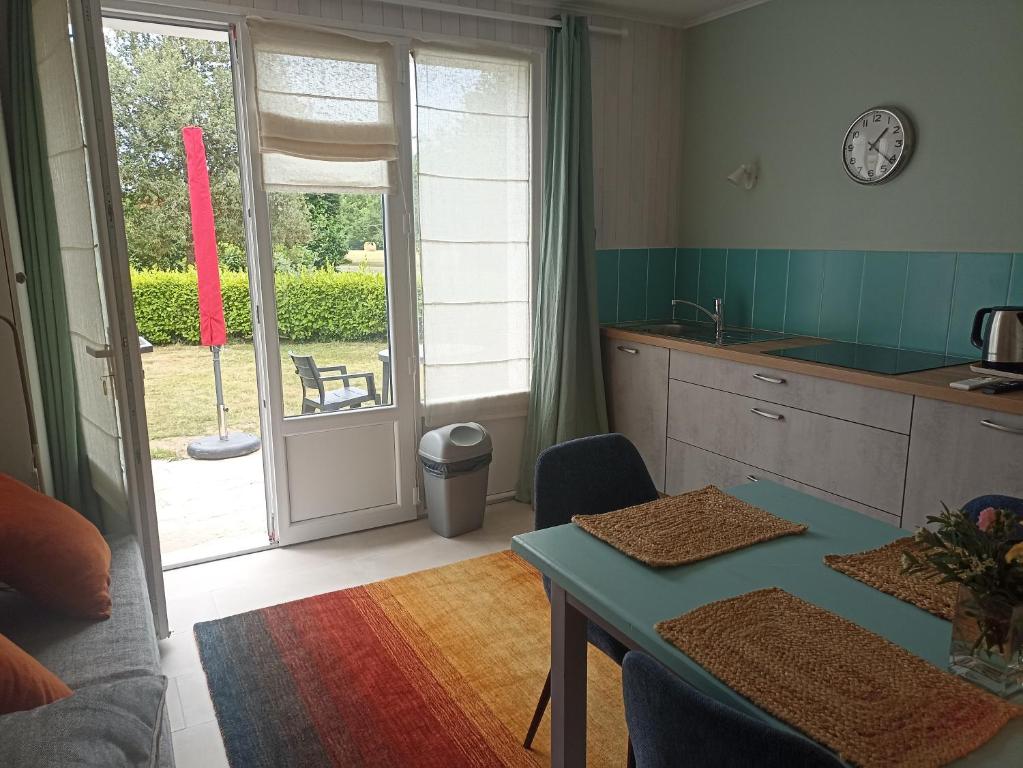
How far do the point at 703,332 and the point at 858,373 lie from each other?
121cm

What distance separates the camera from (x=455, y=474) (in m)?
3.50

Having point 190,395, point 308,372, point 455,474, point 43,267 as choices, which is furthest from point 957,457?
point 190,395

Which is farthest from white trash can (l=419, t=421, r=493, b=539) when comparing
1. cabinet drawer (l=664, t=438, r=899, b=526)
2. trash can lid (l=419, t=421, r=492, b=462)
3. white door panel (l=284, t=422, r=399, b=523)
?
cabinet drawer (l=664, t=438, r=899, b=526)

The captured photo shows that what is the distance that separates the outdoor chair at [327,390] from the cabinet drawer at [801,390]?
1513 millimetres

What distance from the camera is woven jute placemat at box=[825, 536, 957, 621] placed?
1330 millimetres

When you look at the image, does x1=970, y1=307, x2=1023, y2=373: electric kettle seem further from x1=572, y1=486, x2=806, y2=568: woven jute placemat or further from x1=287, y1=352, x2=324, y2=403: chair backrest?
x1=287, y1=352, x2=324, y2=403: chair backrest

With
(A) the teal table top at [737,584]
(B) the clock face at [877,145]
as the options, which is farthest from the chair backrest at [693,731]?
(B) the clock face at [877,145]

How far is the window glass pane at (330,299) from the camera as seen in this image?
332 cm

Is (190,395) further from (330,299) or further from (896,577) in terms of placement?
(896,577)

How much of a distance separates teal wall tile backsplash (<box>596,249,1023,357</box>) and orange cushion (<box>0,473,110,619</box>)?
284cm

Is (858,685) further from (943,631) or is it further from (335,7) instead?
(335,7)

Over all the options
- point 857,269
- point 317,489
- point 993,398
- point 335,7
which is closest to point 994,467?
point 993,398

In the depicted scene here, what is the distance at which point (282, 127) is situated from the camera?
313 cm

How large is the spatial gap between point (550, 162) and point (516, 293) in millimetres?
692
